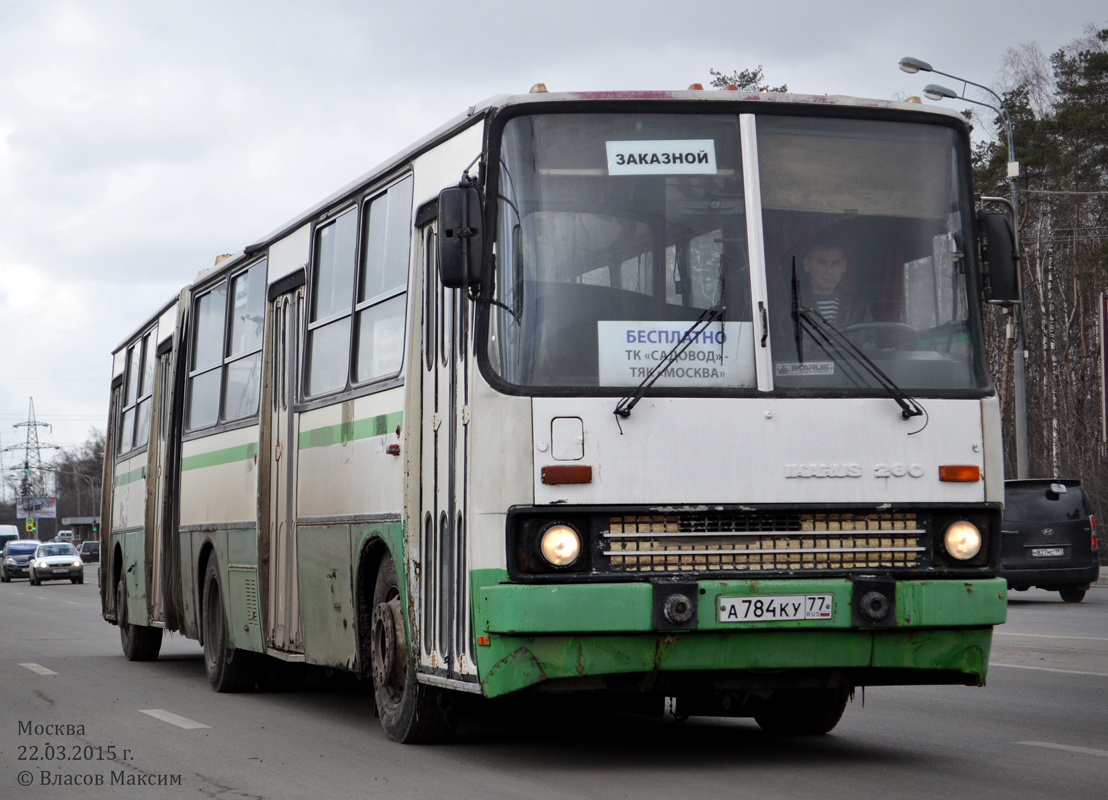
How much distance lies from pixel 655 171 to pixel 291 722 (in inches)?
193

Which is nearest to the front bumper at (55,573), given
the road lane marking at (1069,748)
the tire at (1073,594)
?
the tire at (1073,594)

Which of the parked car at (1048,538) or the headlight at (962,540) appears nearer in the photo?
the headlight at (962,540)

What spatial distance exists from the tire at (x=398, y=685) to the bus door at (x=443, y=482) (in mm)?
430

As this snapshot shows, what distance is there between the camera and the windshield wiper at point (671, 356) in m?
7.85

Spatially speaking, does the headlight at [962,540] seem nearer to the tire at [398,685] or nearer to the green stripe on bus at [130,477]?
the tire at [398,685]

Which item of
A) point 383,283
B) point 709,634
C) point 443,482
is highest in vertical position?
point 383,283

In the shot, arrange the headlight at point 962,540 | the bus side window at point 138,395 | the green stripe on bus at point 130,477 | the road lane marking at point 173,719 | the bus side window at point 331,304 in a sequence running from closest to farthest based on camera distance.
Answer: the headlight at point 962,540, the bus side window at point 331,304, the road lane marking at point 173,719, the green stripe on bus at point 130,477, the bus side window at point 138,395

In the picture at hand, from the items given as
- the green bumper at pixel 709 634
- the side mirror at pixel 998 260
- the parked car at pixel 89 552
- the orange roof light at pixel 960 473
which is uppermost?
the parked car at pixel 89 552

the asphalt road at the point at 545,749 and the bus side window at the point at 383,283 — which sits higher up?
the bus side window at the point at 383,283

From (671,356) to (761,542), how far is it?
950 millimetres

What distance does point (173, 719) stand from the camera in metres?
11.4

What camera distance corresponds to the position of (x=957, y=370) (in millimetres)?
8258

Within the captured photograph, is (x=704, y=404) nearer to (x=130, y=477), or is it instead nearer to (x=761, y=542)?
(x=761, y=542)

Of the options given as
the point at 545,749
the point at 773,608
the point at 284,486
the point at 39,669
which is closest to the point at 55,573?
the point at 39,669
